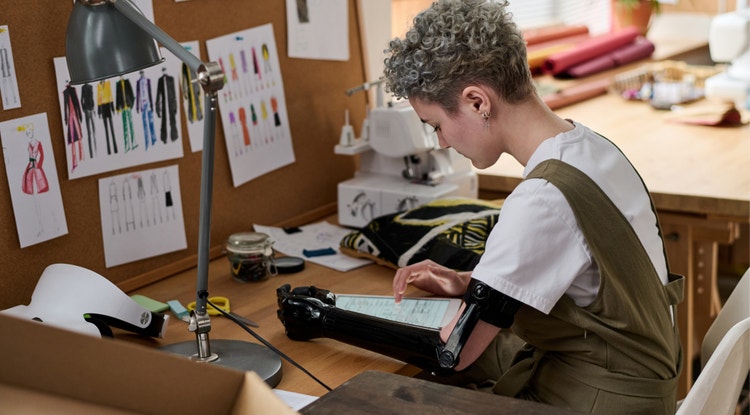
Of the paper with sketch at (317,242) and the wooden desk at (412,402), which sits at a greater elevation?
the wooden desk at (412,402)

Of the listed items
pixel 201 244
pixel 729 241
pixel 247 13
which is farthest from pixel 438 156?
pixel 201 244

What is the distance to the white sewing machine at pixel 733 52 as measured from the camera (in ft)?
10.0

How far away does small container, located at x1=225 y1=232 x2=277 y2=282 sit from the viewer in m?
2.01

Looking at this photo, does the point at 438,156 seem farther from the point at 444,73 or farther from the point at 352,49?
the point at 444,73

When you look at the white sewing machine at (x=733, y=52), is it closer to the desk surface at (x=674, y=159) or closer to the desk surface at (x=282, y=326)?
the desk surface at (x=674, y=159)

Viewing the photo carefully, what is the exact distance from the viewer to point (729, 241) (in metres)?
2.43

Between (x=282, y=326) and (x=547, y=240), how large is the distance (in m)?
0.64

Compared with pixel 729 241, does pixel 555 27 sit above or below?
above

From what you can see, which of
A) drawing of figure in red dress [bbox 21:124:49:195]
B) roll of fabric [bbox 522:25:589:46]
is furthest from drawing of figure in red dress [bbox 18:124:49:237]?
roll of fabric [bbox 522:25:589:46]

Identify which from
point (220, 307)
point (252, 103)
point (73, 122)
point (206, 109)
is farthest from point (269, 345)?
point (252, 103)

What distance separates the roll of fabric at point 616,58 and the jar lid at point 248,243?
6.78 feet

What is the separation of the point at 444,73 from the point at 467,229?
0.63 meters

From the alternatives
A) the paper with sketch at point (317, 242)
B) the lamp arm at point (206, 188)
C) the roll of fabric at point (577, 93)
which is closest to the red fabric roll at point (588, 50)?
the roll of fabric at point (577, 93)

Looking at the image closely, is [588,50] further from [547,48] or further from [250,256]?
[250,256]
